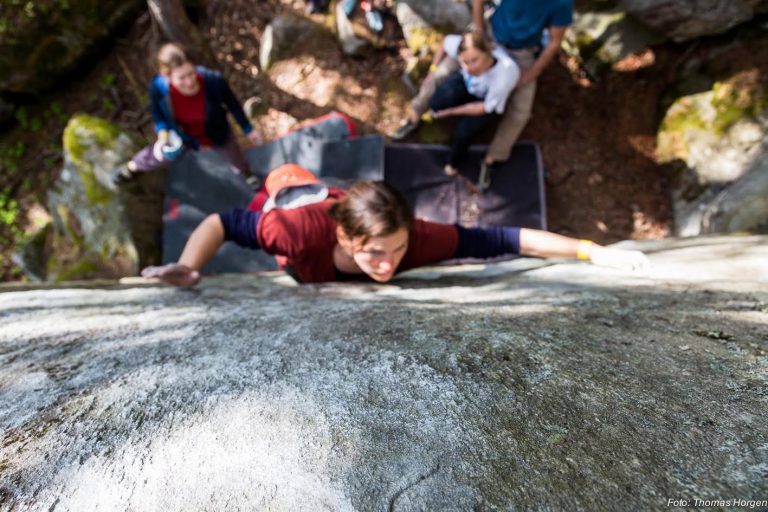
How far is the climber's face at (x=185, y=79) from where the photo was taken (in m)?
3.33

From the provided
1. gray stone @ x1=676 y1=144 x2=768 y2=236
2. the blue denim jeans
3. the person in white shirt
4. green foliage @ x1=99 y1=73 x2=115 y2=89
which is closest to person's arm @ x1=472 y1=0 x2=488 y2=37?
the person in white shirt

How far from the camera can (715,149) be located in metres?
4.69

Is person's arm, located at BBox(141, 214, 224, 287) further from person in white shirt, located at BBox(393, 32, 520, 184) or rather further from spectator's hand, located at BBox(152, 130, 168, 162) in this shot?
person in white shirt, located at BBox(393, 32, 520, 184)

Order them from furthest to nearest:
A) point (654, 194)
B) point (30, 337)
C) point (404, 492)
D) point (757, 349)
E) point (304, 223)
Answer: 1. point (654, 194)
2. point (304, 223)
3. point (30, 337)
4. point (757, 349)
5. point (404, 492)

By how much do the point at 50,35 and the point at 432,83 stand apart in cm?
544

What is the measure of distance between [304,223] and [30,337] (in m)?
1.30

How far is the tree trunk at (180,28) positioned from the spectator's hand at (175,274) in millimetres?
4157

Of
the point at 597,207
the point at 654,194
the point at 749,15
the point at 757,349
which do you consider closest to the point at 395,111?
the point at 597,207

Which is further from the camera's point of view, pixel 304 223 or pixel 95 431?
pixel 304 223

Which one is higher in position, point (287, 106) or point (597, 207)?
point (287, 106)

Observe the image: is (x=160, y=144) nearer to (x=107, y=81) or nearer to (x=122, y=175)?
(x=122, y=175)

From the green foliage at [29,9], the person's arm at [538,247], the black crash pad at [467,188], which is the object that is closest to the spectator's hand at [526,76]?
the black crash pad at [467,188]

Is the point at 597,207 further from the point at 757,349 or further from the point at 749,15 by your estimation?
the point at 757,349

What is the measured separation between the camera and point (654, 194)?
5.26 m
